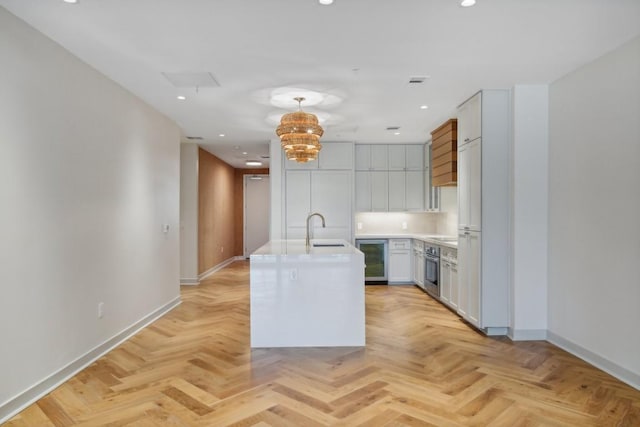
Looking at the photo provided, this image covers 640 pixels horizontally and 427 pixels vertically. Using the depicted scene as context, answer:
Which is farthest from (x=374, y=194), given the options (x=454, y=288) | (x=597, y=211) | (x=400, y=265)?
(x=597, y=211)

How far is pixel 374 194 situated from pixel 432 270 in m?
1.89

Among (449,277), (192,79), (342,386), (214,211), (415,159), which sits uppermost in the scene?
(192,79)

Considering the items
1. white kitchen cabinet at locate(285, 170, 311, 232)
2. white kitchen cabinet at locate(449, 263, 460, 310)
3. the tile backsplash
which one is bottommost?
white kitchen cabinet at locate(449, 263, 460, 310)

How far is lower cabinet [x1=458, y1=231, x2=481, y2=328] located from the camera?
4.12 m

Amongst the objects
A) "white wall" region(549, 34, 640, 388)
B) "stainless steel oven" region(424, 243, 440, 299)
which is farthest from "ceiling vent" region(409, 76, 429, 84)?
"stainless steel oven" region(424, 243, 440, 299)

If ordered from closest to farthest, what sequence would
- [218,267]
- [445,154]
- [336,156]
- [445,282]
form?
[445,282] → [445,154] → [336,156] → [218,267]

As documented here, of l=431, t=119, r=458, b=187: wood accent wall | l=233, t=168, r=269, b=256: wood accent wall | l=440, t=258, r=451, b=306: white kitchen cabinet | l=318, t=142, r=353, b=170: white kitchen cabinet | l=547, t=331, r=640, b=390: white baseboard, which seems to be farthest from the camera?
l=233, t=168, r=269, b=256: wood accent wall

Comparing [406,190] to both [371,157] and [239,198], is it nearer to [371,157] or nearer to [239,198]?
[371,157]

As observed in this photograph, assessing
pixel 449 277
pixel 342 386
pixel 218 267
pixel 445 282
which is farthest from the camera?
pixel 218 267

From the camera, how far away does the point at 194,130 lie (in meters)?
5.88

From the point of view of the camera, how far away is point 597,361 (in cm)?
319

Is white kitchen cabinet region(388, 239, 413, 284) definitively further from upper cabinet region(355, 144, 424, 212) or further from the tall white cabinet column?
the tall white cabinet column

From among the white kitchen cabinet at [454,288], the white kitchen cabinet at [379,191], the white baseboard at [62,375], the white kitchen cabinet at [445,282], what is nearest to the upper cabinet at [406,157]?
the white kitchen cabinet at [379,191]

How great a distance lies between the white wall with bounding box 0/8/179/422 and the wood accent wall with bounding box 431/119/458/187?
3.92 metres
